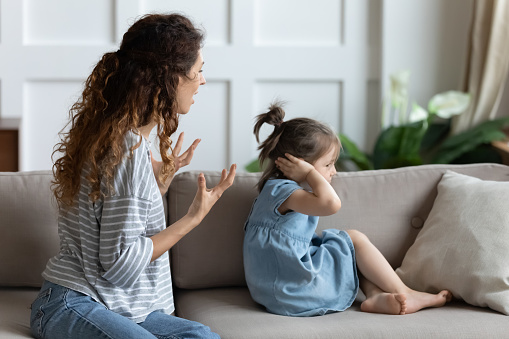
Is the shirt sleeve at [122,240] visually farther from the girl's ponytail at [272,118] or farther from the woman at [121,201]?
the girl's ponytail at [272,118]

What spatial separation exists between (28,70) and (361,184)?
1.96 m

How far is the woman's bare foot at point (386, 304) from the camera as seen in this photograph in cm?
190

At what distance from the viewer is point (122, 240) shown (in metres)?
1.65

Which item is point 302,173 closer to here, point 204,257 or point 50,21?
point 204,257

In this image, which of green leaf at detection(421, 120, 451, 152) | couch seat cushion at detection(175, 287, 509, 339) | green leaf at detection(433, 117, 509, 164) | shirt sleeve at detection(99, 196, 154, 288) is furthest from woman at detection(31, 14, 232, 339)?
green leaf at detection(421, 120, 451, 152)

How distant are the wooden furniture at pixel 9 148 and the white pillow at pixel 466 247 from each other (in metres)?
1.64

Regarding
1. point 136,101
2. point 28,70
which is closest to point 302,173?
point 136,101

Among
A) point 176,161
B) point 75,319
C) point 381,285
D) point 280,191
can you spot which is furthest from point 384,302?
point 75,319

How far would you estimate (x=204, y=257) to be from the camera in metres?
2.12

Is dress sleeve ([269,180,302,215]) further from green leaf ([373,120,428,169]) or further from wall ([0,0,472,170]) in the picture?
wall ([0,0,472,170])

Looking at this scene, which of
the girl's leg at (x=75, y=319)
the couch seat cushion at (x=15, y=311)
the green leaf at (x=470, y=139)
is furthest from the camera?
the green leaf at (x=470, y=139)

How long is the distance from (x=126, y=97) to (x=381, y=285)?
2.90ft

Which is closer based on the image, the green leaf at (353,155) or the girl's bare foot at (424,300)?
the girl's bare foot at (424,300)

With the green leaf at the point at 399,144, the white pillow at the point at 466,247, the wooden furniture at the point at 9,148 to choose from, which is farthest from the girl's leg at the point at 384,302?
the wooden furniture at the point at 9,148
